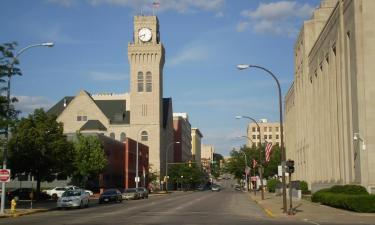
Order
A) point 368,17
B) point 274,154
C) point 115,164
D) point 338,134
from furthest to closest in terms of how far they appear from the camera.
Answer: point 274,154, point 115,164, point 338,134, point 368,17

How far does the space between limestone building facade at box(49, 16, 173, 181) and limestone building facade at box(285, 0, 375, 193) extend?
51.4 meters

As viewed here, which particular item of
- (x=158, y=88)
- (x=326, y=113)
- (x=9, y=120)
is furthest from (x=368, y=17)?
(x=158, y=88)

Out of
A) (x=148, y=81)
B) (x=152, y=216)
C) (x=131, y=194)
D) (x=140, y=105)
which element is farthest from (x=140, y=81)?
(x=152, y=216)

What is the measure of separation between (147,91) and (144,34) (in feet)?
41.6

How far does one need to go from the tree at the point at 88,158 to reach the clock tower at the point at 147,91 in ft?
164

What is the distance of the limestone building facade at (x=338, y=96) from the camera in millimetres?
40031

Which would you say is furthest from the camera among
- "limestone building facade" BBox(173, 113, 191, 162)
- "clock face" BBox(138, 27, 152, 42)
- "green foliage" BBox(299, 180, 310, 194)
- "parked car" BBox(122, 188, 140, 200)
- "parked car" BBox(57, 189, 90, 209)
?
"limestone building facade" BBox(173, 113, 191, 162)

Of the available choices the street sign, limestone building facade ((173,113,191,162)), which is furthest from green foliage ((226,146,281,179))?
the street sign

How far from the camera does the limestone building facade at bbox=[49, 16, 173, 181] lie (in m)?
122

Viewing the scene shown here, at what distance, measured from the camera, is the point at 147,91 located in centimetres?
12369

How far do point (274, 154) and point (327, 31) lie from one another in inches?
2262

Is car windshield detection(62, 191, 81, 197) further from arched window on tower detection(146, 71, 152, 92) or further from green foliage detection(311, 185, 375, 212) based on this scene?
arched window on tower detection(146, 71, 152, 92)

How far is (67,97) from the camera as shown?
13262 cm

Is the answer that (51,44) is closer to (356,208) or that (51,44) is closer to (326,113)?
(356,208)
